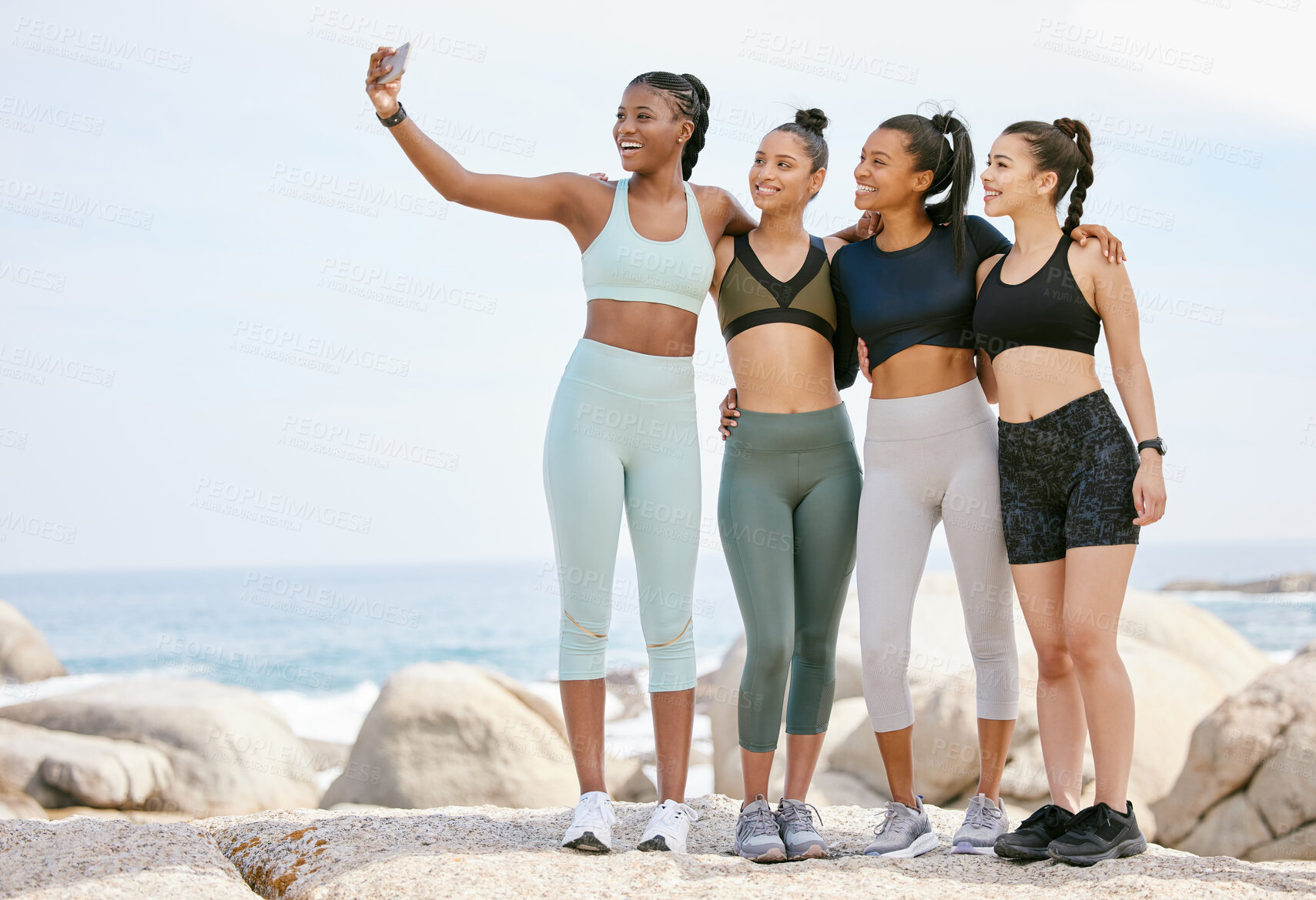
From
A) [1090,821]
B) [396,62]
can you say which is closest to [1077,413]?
[1090,821]

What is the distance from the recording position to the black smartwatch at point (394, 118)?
3.51m

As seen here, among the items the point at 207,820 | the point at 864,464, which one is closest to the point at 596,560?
the point at 864,464

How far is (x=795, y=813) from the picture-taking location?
3.74 metres

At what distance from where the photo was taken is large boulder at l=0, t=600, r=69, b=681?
53.8 ft

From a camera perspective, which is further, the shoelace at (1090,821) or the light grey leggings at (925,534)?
the light grey leggings at (925,534)

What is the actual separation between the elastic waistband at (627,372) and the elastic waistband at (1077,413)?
1237 millimetres

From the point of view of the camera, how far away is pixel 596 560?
3.63 metres

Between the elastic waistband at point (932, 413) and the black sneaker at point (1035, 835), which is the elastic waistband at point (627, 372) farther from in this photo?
the black sneaker at point (1035, 835)

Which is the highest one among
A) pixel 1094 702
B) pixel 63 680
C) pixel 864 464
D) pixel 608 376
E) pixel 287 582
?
pixel 608 376

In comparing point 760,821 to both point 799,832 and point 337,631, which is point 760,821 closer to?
point 799,832

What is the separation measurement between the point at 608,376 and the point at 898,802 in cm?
190

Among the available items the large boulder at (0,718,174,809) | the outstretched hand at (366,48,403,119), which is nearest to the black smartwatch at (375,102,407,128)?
the outstretched hand at (366,48,403,119)

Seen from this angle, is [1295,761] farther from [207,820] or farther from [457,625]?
[457,625]

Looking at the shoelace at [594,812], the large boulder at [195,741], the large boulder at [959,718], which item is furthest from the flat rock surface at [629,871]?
the large boulder at [195,741]
